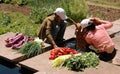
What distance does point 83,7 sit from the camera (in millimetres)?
9859

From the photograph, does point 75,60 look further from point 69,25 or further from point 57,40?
point 69,25

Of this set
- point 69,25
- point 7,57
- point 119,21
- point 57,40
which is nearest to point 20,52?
point 7,57

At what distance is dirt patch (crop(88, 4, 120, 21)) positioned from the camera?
1055 centimetres

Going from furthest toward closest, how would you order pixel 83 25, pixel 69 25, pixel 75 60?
1. pixel 69 25
2. pixel 83 25
3. pixel 75 60

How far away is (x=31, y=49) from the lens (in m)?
7.30

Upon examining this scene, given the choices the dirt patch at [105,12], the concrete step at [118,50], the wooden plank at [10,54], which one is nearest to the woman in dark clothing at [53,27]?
the wooden plank at [10,54]

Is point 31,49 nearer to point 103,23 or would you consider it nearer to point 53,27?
point 53,27

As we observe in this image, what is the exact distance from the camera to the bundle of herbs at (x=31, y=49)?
7.29 metres

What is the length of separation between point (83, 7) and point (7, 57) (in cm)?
337

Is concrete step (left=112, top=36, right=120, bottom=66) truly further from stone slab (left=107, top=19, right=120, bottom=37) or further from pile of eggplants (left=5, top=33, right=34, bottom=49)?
pile of eggplants (left=5, top=33, right=34, bottom=49)

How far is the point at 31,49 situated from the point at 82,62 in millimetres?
1221

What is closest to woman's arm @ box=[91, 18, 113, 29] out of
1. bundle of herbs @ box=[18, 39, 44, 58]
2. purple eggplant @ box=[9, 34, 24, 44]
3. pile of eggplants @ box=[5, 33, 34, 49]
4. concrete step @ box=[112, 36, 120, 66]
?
concrete step @ box=[112, 36, 120, 66]

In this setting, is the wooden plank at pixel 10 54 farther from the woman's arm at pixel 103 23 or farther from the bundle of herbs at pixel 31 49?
the woman's arm at pixel 103 23

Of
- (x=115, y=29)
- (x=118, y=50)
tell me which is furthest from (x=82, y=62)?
(x=115, y=29)
